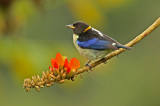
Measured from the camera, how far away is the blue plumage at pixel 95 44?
4.61m

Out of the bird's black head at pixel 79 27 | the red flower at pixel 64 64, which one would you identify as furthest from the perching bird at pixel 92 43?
the red flower at pixel 64 64

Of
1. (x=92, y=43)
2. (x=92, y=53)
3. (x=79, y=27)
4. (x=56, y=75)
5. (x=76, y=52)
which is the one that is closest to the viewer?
(x=56, y=75)

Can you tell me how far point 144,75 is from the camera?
17344 millimetres

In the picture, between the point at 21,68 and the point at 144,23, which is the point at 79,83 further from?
the point at 144,23

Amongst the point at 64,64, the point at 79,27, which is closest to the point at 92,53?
the point at 79,27

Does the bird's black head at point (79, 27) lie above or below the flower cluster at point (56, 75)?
above

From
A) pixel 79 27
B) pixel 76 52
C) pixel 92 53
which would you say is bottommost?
pixel 92 53

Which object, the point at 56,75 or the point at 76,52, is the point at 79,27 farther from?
the point at 56,75

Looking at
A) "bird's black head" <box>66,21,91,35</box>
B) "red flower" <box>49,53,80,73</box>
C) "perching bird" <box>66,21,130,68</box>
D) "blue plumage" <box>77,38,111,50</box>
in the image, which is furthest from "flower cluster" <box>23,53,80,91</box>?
"bird's black head" <box>66,21,91,35</box>

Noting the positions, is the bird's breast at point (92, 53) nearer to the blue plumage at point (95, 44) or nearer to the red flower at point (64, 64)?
the blue plumage at point (95, 44)

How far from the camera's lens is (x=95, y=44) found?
469 cm

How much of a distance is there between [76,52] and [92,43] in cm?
198

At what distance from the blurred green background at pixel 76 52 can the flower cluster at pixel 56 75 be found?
2.28 m

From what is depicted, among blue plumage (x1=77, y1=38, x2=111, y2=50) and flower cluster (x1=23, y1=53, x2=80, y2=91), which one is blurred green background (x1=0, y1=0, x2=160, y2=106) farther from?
flower cluster (x1=23, y1=53, x2=80, y2=91)
